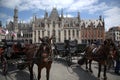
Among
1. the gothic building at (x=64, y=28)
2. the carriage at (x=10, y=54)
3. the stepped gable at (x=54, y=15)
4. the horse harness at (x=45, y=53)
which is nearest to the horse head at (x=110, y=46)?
the horse harness at (x=45, y=53)

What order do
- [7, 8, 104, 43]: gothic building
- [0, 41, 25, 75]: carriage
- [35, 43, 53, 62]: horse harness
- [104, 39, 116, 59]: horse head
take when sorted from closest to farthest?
1. [35, 43, 53, 62]: horse harness
2. [104, 39, 116, 59]: horse head
3. [0, 41, 25, 75]: carriage
4. [7, 8, 104, 43]: gothic building

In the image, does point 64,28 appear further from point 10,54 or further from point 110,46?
point 110,46

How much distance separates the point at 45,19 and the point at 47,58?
61925 mm

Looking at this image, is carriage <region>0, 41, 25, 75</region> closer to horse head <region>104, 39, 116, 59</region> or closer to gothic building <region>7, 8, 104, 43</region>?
horse head <region>104, 39, 116, 59</region>

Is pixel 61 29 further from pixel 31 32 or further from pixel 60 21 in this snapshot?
Answer: pixel 31 32

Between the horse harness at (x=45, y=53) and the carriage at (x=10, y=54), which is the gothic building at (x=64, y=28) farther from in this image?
the horse harness at (x=45, y=53)

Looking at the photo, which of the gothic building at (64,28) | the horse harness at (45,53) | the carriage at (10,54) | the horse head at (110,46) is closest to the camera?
the horse harness at (45,53)

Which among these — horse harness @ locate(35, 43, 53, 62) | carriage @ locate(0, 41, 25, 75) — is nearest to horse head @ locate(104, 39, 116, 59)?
horse harness @ locate(35, 43, 53, 62)

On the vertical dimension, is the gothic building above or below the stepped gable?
below

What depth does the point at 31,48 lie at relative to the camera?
9.82m

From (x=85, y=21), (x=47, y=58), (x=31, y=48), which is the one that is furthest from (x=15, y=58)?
(x=85, y=21)

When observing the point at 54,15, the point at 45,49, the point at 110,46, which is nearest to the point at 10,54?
the point at 45,49

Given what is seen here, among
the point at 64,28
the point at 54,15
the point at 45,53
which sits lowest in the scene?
the point at 45,53

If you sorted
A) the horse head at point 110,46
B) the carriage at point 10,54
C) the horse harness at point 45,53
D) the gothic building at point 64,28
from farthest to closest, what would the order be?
the gothic building at point 64,28, the carriage at point 10,54, the horse head at point 110,46, the horse harness at point 45,53
